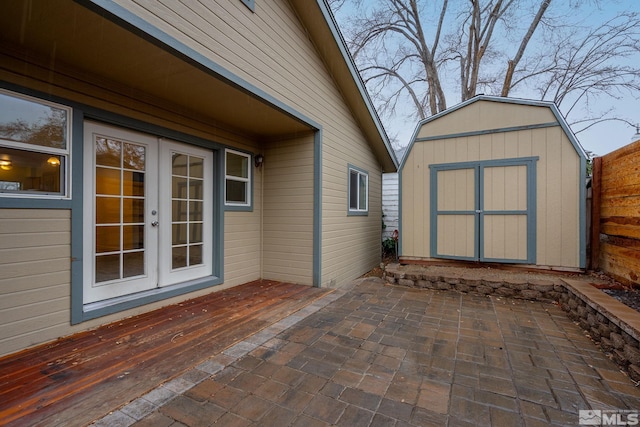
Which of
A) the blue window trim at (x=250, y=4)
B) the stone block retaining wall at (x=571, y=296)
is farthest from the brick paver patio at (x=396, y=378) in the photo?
the blue window trim at (x=250, y=4)

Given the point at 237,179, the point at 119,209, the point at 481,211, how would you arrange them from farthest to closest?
the point at 481,211
the point at 237,179
the point at 119,209

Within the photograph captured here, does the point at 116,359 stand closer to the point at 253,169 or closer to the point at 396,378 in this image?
the point at 396,378

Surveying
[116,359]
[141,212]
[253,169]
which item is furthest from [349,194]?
[116,359]

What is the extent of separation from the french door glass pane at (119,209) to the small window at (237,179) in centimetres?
120

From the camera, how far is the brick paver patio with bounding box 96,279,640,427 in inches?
66.3

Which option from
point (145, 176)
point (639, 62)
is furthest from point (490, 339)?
point (639, 62)

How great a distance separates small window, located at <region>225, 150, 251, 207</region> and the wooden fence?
16.5ft

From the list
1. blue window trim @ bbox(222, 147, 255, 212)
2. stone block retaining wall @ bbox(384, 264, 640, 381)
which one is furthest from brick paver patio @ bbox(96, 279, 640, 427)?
blue window trim @ bbox(222, 147, 255, 212)

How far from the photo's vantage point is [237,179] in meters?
4.50

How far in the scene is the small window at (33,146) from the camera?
90.6 inches

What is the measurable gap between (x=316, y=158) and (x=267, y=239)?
161 cm

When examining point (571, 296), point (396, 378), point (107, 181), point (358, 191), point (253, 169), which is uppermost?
point (253, 169)

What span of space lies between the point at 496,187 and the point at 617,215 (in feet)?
4.67

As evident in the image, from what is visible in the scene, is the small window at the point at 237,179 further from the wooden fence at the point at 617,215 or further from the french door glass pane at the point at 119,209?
the wooden fence at the point at 617,215
